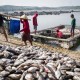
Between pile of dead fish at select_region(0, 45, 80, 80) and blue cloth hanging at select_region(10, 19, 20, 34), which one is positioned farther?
blue cloth hanging at select_region(10, 19, 20, 34)

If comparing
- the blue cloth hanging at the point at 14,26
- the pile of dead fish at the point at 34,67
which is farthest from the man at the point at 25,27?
the blue cloth hanging at the point at 14,26

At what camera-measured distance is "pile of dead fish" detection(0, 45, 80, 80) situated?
7742 mm

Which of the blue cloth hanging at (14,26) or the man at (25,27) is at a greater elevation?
the man at (25,27)

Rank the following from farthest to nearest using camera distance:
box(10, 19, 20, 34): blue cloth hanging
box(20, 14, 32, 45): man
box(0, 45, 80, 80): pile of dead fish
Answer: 1. box(10, 19, 20, 34): blue cloth hanging
2. box(20, 14, 32, 45): man
3. box(0, 45, 80, 80): pile of dead fish

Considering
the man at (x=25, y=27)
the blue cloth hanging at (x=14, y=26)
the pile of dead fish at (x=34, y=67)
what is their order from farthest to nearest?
the blue cloth hanging at (x=14, y=26) < the man at (x=25, y=27) < the pile of dead fish at (x=34, y=67)

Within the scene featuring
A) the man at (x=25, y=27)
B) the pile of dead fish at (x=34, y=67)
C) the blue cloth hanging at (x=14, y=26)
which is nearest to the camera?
the pile of dead fish at (x=34, y=67)

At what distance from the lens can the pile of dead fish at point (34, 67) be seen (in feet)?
25.4

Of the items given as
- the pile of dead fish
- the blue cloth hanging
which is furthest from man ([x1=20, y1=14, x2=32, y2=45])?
the blue cloth hanging

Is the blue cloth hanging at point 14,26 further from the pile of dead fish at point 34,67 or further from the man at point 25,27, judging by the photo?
the pile of dead fish at point 34,67

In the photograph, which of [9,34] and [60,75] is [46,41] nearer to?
[9,34]

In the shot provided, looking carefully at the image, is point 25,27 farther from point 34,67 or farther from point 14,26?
point 14,26

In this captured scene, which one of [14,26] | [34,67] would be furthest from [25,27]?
[14,26]

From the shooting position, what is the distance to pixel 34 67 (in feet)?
26.8

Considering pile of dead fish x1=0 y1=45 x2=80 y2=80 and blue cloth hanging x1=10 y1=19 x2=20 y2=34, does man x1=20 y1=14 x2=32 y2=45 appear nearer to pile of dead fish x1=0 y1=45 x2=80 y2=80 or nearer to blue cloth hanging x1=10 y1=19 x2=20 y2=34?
pile of dead fish x1=0 y1=45 x2=80 y2=80
